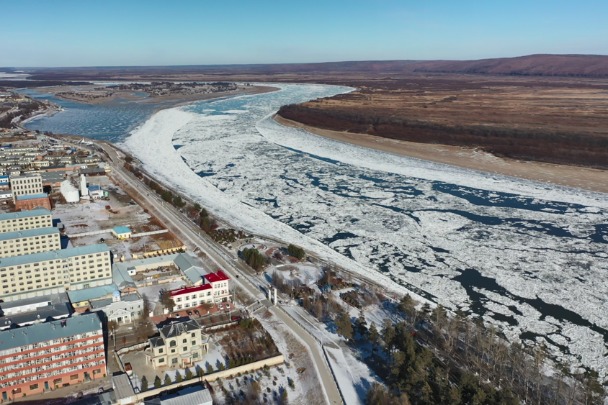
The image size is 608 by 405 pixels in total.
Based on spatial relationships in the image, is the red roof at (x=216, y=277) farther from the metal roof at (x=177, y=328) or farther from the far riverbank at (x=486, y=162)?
the far riverbank at (x=486, y=162)

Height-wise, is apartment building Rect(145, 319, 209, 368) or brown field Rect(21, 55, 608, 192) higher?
brown field Rect(21, 55, 608, 192)

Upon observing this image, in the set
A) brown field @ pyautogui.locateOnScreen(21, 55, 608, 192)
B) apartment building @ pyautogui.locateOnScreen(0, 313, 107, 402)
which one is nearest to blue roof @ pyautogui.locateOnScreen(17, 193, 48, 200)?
apartment building @ pyautogui.locateOnScreen(0, 313, 107, 402)

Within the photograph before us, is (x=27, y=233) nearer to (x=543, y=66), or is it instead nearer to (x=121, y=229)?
(x=121, y=229)

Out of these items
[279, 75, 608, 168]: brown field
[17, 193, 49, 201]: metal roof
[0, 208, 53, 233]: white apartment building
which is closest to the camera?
[0, 208, 53, 233]: white apartment building

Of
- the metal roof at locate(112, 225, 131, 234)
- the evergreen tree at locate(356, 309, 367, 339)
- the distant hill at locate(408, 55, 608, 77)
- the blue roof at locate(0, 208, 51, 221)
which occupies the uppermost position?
the distant hill at locate(408, 55, 608, 77)

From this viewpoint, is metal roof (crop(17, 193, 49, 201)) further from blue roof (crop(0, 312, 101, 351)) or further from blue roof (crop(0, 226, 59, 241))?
blue roof (crop(0, 312, 101, 351))

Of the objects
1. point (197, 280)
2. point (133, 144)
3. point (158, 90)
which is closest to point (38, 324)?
point (197, 280)

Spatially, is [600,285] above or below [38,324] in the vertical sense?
below

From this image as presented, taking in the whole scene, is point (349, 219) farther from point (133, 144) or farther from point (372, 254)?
point (133, 144)

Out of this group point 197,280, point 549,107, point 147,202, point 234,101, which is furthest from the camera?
→ point 234,101
